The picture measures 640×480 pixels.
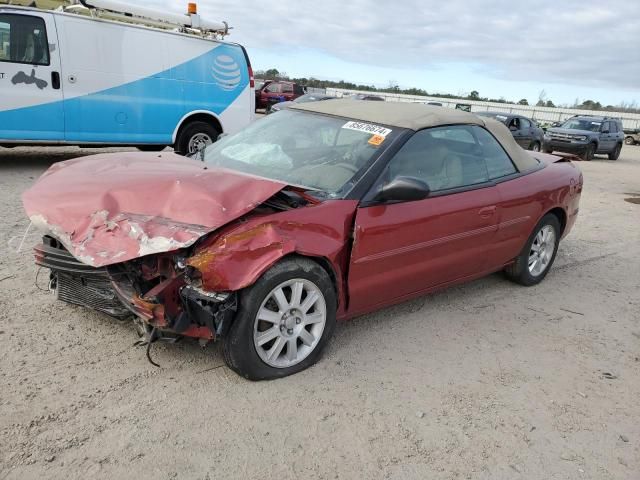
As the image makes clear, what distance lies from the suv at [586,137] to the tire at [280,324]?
61.5 feet

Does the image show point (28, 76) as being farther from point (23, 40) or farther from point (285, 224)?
point (285, 224)

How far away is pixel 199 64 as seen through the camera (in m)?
9.05

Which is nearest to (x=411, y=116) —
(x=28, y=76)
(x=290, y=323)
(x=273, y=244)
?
(x=273, y=244)

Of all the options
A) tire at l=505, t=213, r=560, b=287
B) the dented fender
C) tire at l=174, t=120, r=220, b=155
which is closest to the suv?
tire at l=174, t=120, r=220, b=155

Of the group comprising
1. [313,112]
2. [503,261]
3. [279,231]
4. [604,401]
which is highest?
[313,112]

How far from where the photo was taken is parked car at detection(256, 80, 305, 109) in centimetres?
2606

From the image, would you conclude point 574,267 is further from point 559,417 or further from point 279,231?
point 279,231

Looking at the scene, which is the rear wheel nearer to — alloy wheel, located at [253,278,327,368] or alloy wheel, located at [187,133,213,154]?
alloy wheel, located at [187,133,213,154]

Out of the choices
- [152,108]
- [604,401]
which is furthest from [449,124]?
[152,108]

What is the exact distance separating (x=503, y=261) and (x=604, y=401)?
156cm

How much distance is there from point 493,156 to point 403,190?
1.53 m

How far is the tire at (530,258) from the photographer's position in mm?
4816

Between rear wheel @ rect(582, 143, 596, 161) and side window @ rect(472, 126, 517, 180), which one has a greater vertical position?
side window @ rect(472, 126, 517, 180)

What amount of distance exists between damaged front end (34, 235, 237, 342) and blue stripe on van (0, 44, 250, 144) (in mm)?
5687
